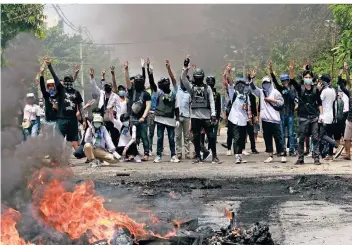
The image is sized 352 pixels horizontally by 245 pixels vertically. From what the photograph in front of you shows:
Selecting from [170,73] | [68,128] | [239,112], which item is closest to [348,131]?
[239,112]

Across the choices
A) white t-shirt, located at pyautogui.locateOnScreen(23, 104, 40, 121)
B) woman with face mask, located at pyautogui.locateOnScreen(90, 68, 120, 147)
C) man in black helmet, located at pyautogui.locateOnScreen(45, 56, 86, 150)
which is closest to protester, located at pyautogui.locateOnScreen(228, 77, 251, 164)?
woman with face mask, located at pyautogui.locateOnScreen(90, 68, 120, 147)

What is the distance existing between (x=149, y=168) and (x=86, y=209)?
18.2 feet

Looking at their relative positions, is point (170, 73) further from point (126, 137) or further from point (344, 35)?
point (344, 35)

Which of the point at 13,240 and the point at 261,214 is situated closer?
the point at 13,240

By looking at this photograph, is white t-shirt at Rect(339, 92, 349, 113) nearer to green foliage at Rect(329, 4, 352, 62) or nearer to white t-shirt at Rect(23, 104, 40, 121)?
green foliage at Rect(329, 4, 352, 62)

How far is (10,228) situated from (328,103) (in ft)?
27.2

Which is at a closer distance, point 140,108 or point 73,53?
point 140,108

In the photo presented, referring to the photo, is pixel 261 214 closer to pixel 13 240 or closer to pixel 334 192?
pixel 334 192

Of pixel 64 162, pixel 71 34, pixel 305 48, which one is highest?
pixel 71 34

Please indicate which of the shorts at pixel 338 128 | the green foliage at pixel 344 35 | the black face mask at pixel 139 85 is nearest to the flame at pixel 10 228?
the green foliage at pixel 344 35

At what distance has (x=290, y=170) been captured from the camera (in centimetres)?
1066

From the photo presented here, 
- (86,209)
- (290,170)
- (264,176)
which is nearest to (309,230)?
(86,209)

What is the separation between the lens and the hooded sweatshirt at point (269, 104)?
40.1ft

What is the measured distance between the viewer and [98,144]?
11.8 m
